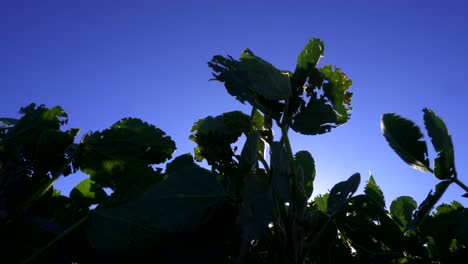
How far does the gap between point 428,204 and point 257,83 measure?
0.59 m

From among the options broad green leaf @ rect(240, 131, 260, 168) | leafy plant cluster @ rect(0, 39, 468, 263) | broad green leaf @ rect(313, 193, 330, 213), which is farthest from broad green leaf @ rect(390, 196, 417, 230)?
broad green leaf @ rect(240, 131, 260, 168)

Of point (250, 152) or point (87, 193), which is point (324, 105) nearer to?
point (250, 152)

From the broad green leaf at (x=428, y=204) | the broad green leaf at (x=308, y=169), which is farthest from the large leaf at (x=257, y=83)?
the broad green leaf at (x=428, y=204)

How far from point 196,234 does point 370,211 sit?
0.48 m

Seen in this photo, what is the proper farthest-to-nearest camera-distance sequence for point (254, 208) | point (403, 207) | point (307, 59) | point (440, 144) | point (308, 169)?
1. point (403, 207)
2. point (308, 169)
3. point (307, 59)
4. point (440, 144)
5. point (254, 208)

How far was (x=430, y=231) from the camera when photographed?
1.20 metres

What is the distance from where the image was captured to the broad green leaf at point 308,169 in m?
1.47

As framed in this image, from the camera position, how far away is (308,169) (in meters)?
1.48

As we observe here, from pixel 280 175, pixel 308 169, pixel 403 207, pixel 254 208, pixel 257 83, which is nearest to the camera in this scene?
pixel 254 208

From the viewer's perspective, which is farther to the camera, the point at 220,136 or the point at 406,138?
the point at 220,136

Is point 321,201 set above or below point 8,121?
below

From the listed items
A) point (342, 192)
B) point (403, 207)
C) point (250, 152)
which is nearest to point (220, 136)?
point (250, 152)

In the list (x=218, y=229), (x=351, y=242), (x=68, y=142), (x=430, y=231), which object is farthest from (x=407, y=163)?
(x=68, y=142)

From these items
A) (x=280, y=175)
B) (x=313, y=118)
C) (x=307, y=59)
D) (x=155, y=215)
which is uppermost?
(x=307, y=59)
